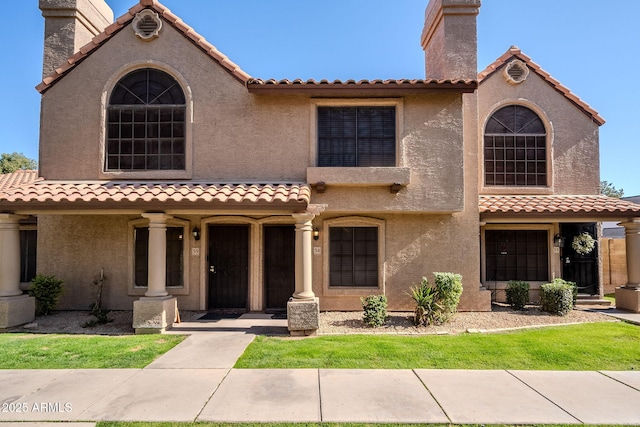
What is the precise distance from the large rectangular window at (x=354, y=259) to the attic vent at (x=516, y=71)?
24.7 ft

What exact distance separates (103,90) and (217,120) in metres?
3.54

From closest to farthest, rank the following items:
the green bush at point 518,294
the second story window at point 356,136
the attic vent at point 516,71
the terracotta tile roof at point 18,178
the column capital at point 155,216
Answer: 1. the column capital at point 155,216
2. the second story window at point 356,136
3. the green bush at point 518,294
4. the attic vent at point 516,71
5. the terracotta tile roof at point 18,178

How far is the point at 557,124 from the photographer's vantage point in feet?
43.9

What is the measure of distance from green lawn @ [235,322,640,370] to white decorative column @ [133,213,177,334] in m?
2.63

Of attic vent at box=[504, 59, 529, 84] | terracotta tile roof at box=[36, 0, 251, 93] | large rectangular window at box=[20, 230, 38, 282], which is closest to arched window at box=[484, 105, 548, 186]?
Result: attic vent at box=[504, 59, 529, 84]

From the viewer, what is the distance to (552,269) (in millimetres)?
12664

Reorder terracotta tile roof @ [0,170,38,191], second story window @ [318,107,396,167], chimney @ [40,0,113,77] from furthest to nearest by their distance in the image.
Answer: terracotta tile roof @ [0,170,38,191] < chimney @ [40,0,113,77] < second story window @ [318,107,396,167]

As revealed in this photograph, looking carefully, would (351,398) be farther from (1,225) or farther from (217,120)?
(1,225)

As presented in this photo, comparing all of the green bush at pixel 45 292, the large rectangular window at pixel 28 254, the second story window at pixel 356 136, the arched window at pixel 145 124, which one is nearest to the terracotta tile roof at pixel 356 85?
the second story window at pixel 356 136

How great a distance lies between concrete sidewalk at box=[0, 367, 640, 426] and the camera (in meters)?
4.80

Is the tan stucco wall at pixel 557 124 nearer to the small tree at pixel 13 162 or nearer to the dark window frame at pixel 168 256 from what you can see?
the dark window frame at pixel 168 256

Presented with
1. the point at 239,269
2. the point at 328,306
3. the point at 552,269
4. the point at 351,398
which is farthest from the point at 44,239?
the point at 552,269

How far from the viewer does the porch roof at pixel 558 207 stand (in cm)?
1116

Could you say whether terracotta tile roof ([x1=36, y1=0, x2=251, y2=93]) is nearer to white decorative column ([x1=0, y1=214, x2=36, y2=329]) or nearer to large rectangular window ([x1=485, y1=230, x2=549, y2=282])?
white decorative column ([x1=0, y1=214, x2=36, y2=329])
